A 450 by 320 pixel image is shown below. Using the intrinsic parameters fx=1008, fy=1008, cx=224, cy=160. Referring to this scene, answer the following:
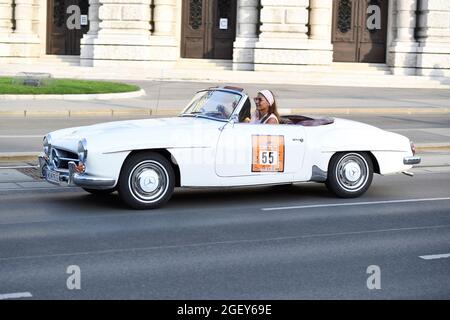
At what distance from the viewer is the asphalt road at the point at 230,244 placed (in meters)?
7.63

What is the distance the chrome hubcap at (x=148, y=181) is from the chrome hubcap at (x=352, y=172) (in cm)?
224

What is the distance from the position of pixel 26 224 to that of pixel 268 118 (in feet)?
10.6

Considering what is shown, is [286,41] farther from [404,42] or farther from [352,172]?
[352,172]

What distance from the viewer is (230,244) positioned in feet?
30.6

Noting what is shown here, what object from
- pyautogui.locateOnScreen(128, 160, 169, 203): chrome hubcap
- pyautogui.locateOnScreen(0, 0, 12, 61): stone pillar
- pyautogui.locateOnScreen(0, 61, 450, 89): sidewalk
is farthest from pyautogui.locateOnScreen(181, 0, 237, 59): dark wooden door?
pyautogui.locateOnScreen(128, 160, 169, 203): chrome hubcap

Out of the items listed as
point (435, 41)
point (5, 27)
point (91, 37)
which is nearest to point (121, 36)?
point (91, 37)

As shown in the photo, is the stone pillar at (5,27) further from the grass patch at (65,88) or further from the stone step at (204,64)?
the grass patch at (65,88)

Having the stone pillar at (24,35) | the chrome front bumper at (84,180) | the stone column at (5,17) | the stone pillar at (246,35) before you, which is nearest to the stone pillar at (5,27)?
the stone column at (5,17)

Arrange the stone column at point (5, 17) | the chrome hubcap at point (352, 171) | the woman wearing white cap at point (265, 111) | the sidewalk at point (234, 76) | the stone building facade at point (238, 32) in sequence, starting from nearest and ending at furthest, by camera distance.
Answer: the woman wearing white cap at point (265, 111), the chrome hubcap at point (352, 171), the sidewalk at point (234, 76), the stone building facade at point (238, 32), the stone column at point (5, 17)

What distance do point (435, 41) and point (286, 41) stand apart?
595 cm

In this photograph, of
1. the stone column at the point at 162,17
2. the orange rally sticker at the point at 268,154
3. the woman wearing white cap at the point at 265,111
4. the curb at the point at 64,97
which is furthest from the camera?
the stone column at the point at 162,17
